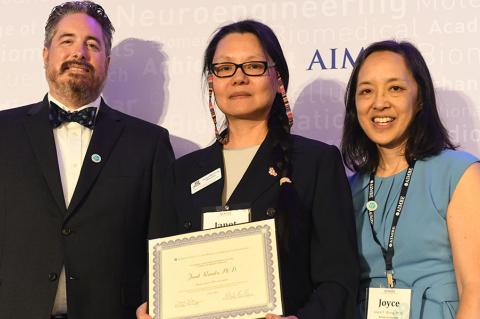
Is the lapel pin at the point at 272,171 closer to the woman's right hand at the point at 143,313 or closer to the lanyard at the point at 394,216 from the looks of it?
the lanyard at the point at 394,216

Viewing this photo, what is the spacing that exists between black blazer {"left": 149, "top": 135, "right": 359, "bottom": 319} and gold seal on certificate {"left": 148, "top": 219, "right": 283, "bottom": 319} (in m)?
0.18

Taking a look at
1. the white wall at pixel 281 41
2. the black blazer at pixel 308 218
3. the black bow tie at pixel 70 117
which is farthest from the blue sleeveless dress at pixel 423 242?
the black bow tie at pixel 70 117

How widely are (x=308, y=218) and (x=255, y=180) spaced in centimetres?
22

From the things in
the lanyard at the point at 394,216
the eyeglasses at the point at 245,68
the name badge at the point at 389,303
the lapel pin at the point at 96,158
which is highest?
the eyeglasses at the point at 245,68

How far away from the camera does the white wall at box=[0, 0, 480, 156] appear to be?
Result: 298cm

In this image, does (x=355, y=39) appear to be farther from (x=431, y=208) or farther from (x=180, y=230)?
(x=180, y=230)

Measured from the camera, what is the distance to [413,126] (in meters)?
2.34

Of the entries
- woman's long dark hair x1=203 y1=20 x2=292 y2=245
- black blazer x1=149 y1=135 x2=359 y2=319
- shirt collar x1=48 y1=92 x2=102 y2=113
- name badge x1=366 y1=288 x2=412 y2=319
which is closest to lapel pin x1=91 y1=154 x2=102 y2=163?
shirt collar x1=48 y1=92 x2=102 y2=113

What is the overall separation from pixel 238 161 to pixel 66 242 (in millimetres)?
702

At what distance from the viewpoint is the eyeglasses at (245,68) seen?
2256mm

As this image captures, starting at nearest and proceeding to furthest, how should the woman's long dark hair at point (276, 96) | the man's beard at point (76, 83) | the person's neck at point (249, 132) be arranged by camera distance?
the woman's long dark hair at point (276, 96), the person's neck at point (249, 132), the man's beard at point (76, 83)

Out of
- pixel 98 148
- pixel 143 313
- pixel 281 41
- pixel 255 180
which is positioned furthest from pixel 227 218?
pixel 281 41

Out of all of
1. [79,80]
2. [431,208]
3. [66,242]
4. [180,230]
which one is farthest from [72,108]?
[431,208]

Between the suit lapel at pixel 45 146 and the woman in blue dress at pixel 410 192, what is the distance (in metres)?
1.11
